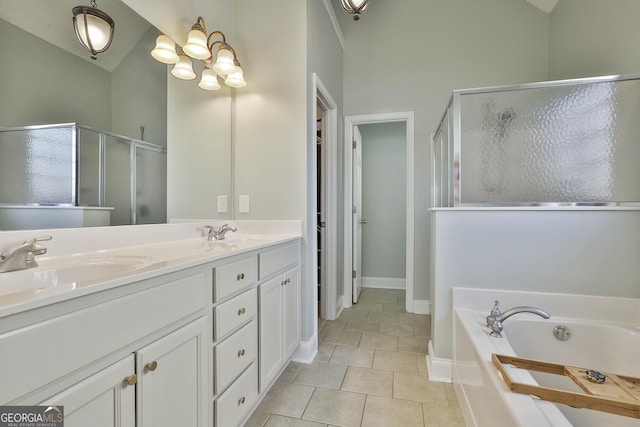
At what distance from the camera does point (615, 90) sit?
63.4 inches

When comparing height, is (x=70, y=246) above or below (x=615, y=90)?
below

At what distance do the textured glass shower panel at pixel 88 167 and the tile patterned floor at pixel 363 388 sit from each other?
1318 millimetres

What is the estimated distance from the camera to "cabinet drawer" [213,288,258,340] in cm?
113

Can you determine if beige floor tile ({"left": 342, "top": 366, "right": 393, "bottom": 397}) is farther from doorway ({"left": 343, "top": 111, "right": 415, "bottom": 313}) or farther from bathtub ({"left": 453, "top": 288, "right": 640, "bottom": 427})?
doorway ({"left": 343, "top": 111, "right": 415, "bottom": 313})

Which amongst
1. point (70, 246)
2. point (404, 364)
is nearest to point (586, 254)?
point (404, 364)

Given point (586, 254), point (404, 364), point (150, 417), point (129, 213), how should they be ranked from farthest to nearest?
point (404, 364)
point (586, 254)
point (129, 213)
point (150, 417)

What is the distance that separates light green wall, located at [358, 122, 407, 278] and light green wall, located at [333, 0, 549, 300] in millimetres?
826

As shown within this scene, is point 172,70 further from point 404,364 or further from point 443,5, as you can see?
point 443,5

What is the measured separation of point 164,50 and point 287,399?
6.93 feet

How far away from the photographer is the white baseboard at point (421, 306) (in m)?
2.93

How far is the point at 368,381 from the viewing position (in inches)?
68.7

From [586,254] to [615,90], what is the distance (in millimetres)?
983

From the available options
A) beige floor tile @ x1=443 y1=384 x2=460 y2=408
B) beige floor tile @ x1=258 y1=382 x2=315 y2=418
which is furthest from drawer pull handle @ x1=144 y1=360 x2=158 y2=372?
beige floor tile @ x1=443 y1=384 x2=460 y2=408

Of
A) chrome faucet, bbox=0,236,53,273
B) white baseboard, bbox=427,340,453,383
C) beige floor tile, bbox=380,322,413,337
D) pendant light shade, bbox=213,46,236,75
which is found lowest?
beige floor tile, bbox=380,322,413,337
